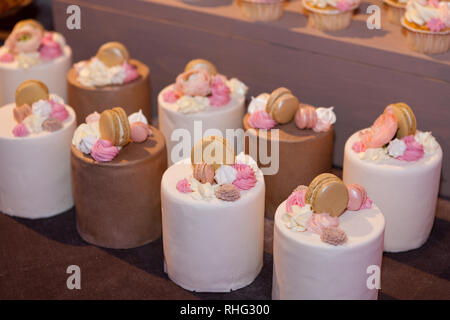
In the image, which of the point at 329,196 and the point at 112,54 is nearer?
the point at 329,196

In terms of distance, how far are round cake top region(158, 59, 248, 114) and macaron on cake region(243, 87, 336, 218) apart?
0.78ft

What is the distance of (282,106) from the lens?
330 centimetres

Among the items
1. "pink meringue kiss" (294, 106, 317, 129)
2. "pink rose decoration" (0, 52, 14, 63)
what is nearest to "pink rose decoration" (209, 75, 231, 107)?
"pink meringue kiss" (294, 106, 317, 129)

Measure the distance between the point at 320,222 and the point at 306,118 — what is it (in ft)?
2.52

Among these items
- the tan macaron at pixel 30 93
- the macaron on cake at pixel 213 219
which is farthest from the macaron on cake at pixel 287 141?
the tan macaron at pixel 30 93

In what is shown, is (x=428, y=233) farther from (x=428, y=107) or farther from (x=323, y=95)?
(x=323, y=95)

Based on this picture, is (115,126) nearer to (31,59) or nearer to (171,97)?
(171,97)

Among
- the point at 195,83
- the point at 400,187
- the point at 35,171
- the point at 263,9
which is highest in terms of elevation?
the point at 263,9

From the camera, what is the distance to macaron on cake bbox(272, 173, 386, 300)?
2.58 metres

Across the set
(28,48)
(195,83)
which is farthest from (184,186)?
(28,48)

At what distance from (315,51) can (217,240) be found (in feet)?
4.07

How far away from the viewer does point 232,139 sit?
3.60 metres

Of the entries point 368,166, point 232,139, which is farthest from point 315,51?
point 368,166

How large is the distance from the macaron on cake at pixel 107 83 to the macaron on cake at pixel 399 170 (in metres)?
1.23
